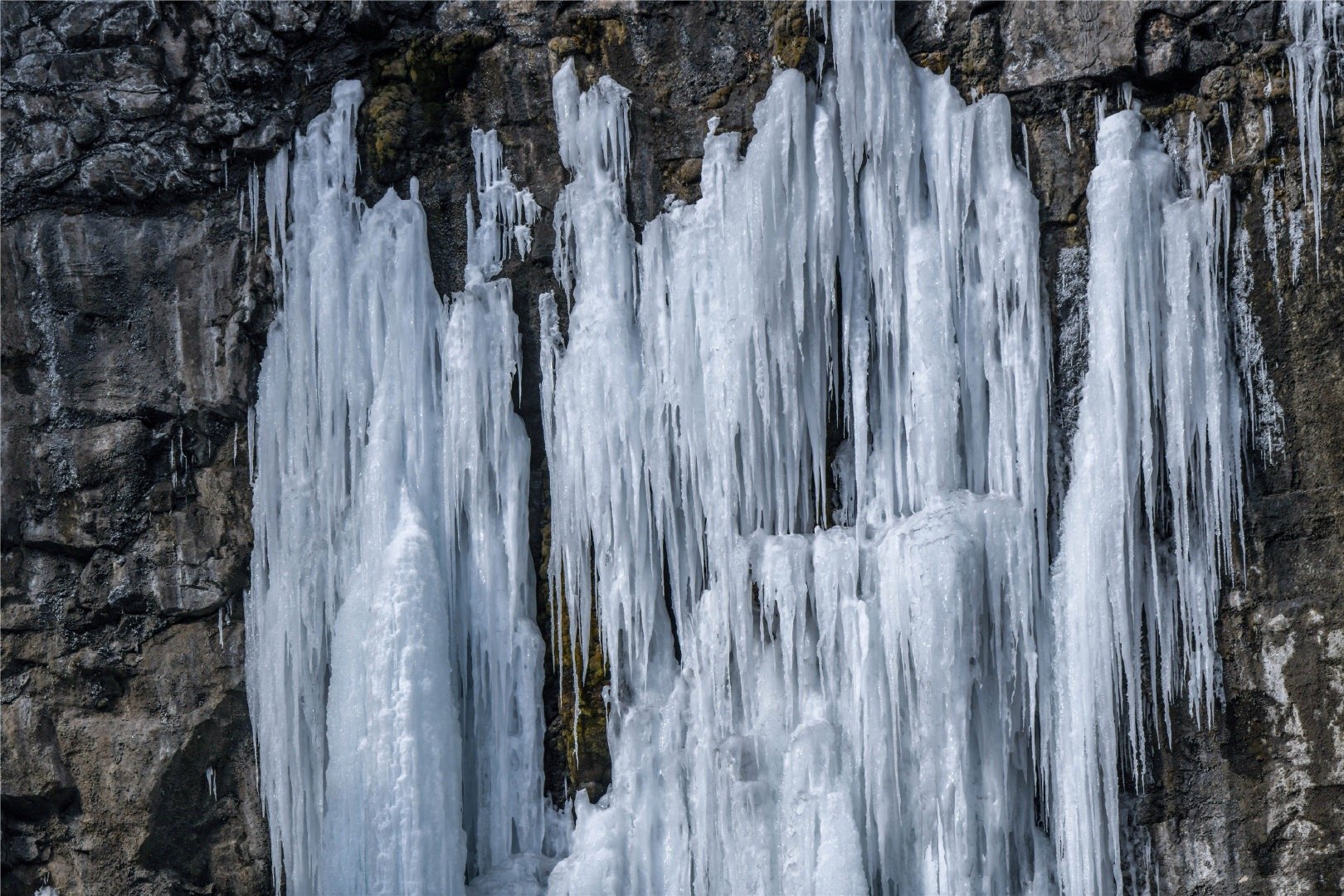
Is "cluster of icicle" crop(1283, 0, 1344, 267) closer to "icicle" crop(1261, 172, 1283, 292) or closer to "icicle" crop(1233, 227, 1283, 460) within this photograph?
"icicle" crop(1261, 172, 1283, 292)

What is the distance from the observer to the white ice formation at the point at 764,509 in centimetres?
696

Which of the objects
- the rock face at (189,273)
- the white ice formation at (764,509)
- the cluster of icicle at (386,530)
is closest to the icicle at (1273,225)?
the white ice formation at (764,509)

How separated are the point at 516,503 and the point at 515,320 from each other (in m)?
1.07

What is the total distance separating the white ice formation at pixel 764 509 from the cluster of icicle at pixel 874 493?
2 centimetres

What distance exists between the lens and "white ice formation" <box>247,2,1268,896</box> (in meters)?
6.96

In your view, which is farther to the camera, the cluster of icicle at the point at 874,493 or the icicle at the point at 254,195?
the icicle at the point at 254,195

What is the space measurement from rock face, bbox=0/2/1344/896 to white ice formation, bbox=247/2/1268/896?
0.56ft

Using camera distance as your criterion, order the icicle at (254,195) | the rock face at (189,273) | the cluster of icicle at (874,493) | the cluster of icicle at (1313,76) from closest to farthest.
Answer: the cluster of icicle at (1313,76)
the cluster of icicle at (874,493)
the rock face at (189,273)
the icicle at (254,195)

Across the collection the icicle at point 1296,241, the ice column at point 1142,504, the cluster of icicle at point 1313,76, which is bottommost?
the ice column at point 1142,504

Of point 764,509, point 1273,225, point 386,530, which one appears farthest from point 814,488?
point 1273,225

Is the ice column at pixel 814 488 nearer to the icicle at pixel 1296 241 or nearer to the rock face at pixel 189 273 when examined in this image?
the rock face at pixel 189 273

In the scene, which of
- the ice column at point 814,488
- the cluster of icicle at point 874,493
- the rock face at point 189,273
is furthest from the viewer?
the rock face at point 189,273

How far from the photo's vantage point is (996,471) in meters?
7.27

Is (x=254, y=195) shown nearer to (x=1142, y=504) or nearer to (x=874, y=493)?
(x=874, y=493)
